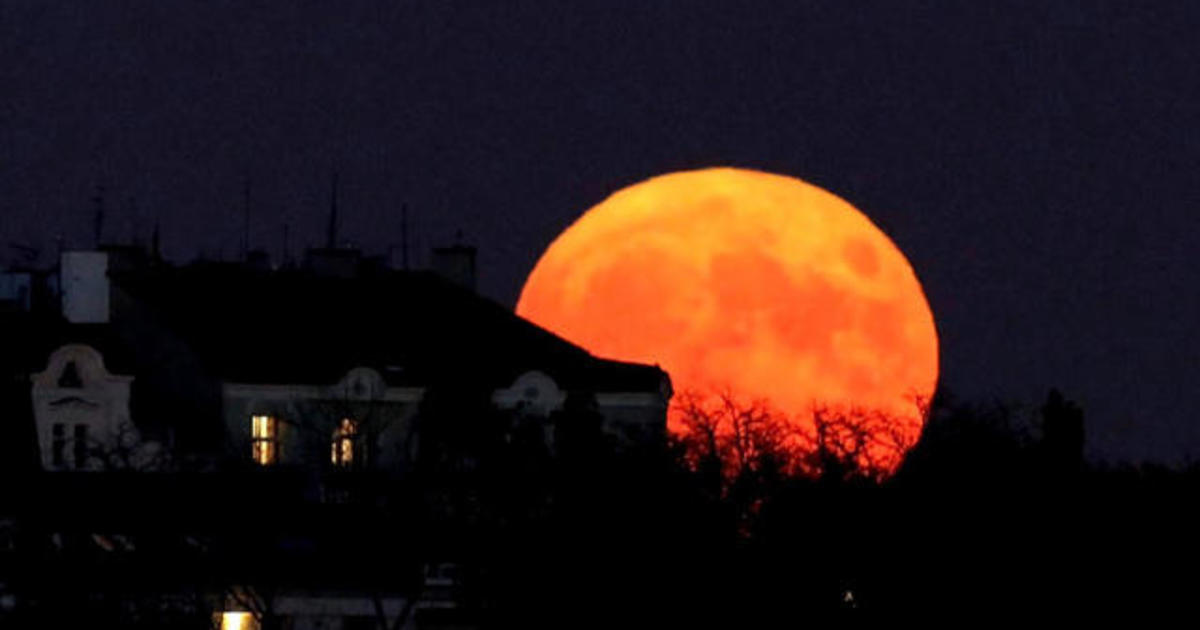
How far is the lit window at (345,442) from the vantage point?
12606cm

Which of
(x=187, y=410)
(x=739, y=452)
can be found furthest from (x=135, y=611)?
(x=187, y=410)

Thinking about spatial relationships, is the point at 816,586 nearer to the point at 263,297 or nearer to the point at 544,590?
the point at 544,590

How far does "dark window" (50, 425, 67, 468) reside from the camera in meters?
127

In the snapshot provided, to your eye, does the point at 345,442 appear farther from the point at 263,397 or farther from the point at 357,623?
the point at 357,623

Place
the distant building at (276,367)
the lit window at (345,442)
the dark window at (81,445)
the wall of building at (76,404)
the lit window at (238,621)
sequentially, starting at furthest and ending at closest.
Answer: the distant building at (276,367)
the wall of building at (76,404)
the lit window at (345,442)
the dark window at (81,445)
the lit window at (238,621)

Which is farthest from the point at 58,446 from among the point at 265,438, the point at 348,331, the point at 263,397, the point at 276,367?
the point at 348,331

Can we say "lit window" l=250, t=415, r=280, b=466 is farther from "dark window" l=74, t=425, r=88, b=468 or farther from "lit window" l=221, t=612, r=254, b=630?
"lit window" l=221, t=612, r=254, b=630

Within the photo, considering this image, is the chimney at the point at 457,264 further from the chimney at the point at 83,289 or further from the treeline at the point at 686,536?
the treeline at the point at 686,536

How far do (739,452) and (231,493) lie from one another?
10733 millimetres

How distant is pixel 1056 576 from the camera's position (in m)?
94.1

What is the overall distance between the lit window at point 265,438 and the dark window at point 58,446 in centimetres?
339

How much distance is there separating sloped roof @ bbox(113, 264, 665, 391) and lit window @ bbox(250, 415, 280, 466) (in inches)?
32.4

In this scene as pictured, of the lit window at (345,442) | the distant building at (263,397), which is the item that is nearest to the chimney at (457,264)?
the distant building at (263,397)

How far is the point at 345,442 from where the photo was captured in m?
130
